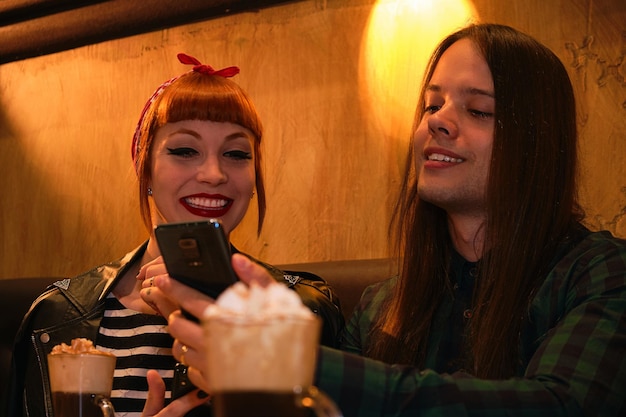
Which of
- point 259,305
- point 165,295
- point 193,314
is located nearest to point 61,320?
point 165,295

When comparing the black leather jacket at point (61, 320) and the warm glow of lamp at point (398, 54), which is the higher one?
the warm glow of lamp at point (398, 54)

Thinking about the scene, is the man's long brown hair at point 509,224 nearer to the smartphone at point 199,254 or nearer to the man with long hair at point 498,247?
the man with long hair at point 498,247

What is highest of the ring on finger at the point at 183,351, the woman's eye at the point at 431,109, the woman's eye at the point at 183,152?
the woman's eye at the point at 431,109

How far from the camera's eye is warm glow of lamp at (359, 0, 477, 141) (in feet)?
10.3

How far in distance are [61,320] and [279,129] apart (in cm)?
118

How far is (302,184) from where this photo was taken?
3402mm

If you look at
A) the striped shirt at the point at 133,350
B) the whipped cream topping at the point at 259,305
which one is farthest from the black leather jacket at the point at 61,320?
the whipped cream topping at the point at 259,305

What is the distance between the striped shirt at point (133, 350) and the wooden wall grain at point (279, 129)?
885 millimetres

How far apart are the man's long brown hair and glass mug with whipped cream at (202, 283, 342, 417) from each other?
103 cm

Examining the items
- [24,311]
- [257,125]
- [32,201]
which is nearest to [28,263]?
[32,201]

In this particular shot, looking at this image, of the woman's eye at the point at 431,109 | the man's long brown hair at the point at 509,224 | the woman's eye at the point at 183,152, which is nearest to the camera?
the man's long brown hair at the point at 509,224

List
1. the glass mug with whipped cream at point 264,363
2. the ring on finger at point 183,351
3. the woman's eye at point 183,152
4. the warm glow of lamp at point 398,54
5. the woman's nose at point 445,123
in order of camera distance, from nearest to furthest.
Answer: the glass mug with whipped cream at point 264,363 → the ring on finger at point 183,351 → the woman's nose at point 445,123 → the woman's eye at point 183,152 → the warm glow of lamp at point 398,54

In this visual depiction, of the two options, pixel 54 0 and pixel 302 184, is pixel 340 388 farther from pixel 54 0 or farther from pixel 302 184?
pixel 54 0

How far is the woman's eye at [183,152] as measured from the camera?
2596 mm
